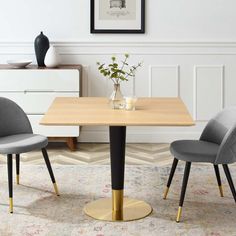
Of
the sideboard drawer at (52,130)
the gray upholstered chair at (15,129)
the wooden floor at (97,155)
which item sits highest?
the gray upholstered chair at (15,129)

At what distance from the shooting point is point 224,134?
407 cm

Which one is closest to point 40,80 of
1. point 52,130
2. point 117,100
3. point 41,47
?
point 41,47

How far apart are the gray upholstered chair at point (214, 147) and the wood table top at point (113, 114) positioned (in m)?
0.24

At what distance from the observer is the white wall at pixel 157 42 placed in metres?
5.91

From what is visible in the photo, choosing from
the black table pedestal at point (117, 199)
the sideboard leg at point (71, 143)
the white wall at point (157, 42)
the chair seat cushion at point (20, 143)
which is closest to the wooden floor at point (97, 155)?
the sideboard leg at point (71, 143)

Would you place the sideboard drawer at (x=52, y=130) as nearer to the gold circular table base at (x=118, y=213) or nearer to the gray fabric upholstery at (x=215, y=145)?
the gold circular table base at (x=118, y=213)

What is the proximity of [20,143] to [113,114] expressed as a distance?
0.72 m

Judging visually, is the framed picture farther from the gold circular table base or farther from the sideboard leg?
the gold circular table base

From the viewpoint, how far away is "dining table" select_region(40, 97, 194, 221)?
137 inches

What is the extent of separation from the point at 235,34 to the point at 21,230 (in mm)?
3240

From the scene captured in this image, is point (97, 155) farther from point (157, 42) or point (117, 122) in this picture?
point (117, 122)

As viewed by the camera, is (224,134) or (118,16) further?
(118,16)

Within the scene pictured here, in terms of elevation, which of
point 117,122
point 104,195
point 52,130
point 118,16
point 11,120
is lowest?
point 104,195

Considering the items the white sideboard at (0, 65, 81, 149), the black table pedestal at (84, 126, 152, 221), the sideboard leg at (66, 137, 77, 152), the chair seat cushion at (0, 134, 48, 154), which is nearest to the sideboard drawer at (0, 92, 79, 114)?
the white sideboard at (0, 65, 81, 149)
